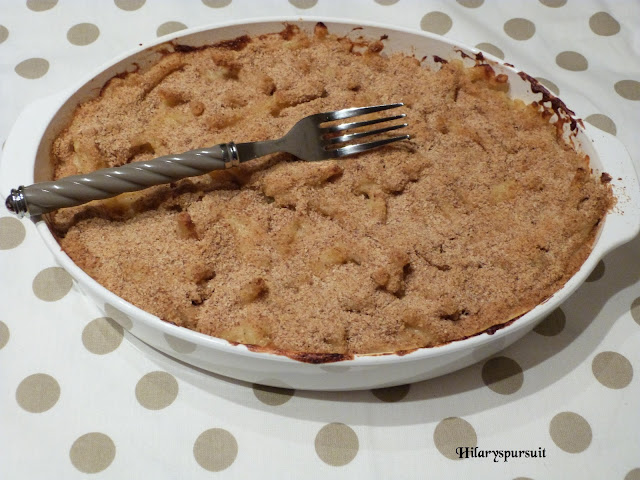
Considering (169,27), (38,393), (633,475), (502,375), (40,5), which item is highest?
(40,5)

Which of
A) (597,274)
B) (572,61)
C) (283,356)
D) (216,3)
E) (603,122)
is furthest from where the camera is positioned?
(216,3)

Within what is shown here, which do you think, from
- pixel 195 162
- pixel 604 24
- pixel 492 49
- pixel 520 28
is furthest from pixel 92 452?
pixel 604 24

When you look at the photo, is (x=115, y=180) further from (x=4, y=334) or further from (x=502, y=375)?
(x=502, y=375)

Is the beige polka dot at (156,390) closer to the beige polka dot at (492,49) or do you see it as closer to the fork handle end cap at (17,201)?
the fork handle end cap at (17,201)

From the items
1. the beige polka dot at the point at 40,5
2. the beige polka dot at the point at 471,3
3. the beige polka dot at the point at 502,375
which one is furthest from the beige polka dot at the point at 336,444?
the beige polka dot at the point at 40,5

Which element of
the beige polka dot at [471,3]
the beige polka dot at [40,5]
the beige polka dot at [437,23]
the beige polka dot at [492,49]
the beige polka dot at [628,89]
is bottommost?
the beige polka dot at [628,89]

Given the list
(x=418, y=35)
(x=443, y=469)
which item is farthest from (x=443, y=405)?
(x=418, y=35)

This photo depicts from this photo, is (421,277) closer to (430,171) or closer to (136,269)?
(430,171)

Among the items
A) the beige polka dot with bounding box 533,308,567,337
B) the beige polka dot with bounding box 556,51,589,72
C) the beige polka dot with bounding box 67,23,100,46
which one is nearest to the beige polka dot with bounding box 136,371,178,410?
the beige polka dot with bounding box 533,308,567,337
